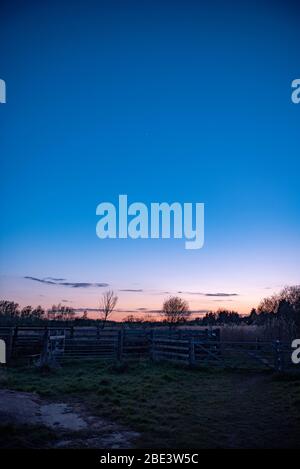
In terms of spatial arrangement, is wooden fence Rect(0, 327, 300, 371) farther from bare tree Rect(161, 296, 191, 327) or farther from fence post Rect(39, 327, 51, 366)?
bare tree Rect(161, 296, 191, 327)

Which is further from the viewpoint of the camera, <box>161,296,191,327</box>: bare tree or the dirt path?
<box>161,296,191,327</box>: bare tree

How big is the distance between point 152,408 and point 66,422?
223 cm

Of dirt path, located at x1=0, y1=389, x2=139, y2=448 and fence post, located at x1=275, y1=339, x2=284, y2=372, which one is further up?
fence post, located at x1=275, y1=339, x2=284, y2=372

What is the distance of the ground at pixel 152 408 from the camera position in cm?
668

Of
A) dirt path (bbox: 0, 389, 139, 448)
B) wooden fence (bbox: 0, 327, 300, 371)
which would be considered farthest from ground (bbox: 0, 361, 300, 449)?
wooden fence (bbox: 0, 327, 300, 371)

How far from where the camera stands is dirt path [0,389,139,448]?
657 cm

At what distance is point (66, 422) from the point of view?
25.7 ft

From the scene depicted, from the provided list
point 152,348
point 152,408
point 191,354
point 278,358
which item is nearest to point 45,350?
point 152,348

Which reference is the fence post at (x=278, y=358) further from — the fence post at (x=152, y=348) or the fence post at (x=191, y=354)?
the fence post at (x=152, y=348)

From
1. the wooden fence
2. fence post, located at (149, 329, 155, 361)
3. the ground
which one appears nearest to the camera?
the ground

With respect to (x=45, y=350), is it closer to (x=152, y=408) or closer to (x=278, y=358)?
(x=152, y=408)

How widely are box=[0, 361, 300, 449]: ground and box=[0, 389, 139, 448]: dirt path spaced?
2 centimetres
